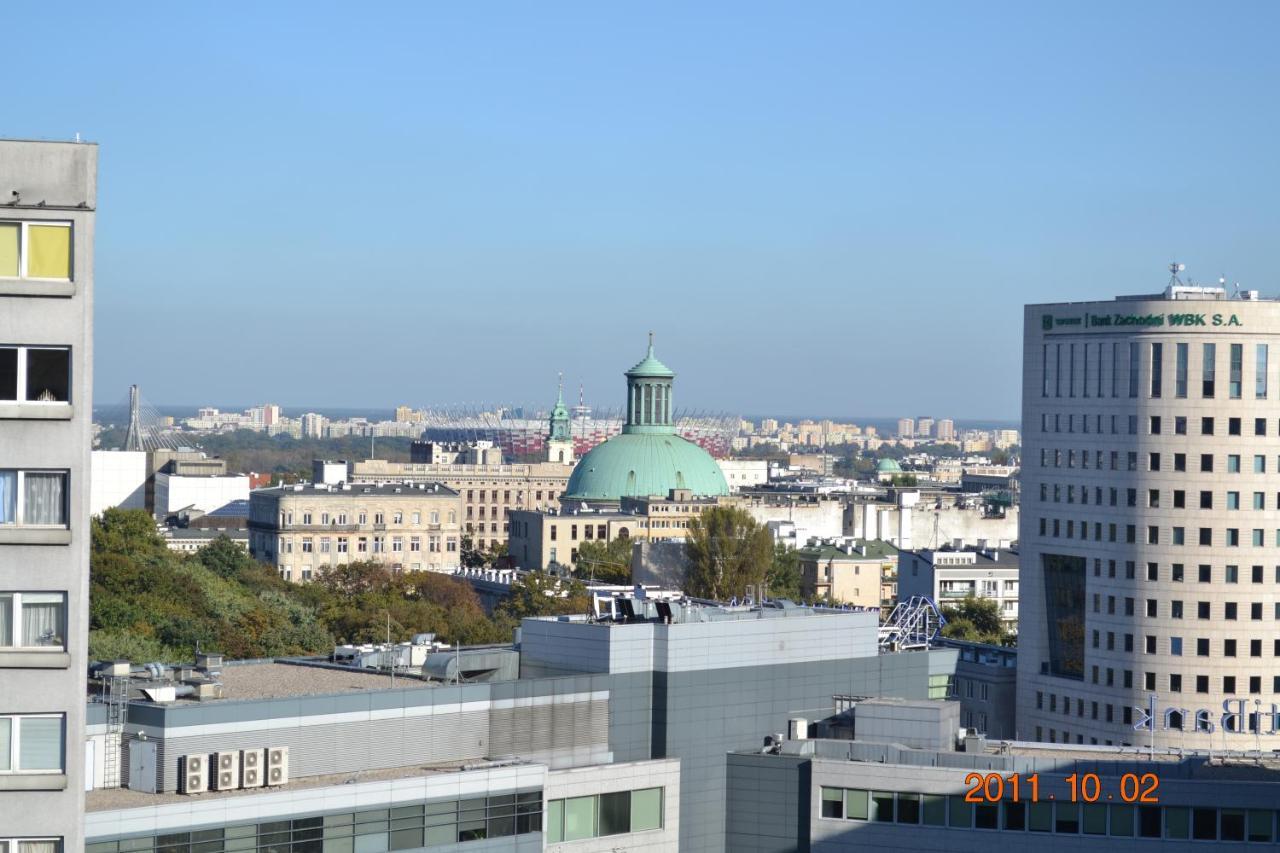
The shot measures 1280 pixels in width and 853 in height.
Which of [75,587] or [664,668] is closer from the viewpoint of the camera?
[75,587]

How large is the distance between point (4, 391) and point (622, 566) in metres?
160

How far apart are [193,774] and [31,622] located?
1908cm

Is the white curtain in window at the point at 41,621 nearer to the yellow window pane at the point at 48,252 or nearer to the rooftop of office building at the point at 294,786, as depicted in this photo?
the yellow window pane at the point at 48,252

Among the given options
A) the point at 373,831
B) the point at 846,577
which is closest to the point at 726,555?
the point at 846,577

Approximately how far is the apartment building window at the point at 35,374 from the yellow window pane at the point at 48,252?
3.37 ft

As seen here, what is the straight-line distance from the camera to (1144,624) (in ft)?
317

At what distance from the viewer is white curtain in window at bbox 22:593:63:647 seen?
29.2 m

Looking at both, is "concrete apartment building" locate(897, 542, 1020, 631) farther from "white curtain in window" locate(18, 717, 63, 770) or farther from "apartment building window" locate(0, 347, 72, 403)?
"white curtain in window" locate(18, 717, 63, 770)

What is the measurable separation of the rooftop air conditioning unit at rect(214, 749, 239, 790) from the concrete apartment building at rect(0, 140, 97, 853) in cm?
1905

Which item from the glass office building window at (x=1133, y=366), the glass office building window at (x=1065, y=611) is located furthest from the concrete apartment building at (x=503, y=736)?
the glass office building window at (x=1065, y=611)

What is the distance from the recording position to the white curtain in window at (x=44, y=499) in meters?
29.5

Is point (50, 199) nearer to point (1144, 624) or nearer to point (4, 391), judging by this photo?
point (4, 391)

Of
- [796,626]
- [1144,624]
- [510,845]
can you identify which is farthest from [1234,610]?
[510,845]
